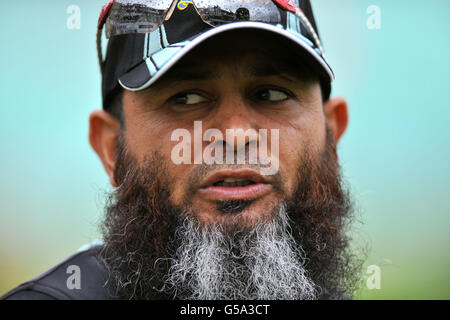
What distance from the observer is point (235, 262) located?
5.54 feet

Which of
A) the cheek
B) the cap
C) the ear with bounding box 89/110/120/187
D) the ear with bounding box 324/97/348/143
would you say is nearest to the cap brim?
the cap

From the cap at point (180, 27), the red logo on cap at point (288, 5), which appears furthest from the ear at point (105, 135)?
the red logo on cap at point (288, 5)

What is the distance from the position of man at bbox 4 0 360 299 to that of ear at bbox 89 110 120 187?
16cm

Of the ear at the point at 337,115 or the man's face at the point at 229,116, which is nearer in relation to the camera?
the man's face at the point at 229,116

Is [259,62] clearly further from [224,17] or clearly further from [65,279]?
[65,279]

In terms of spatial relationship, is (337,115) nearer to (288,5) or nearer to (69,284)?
(288,5)

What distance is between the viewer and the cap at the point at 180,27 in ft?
5.42

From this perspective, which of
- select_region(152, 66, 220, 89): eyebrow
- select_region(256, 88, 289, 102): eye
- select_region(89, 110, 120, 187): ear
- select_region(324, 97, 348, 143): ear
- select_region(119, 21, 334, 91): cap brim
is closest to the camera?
select_region(119, 21, 334, 91): cap brim

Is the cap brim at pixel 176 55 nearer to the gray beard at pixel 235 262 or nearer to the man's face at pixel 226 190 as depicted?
the man's face at pixel 226 190

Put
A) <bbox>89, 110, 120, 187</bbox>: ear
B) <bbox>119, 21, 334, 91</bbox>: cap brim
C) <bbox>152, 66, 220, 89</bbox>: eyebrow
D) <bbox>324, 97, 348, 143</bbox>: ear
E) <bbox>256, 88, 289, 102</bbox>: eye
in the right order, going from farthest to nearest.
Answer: <bbox>324, 97, 348, 143</bbox>: ear
<bbox>89, 110, 120, 187</bbox>: ear
<bbox>256, 88, 289, 102</bbox>: eye
<bbox>152, 66, 220, 89</bbox>: eyebrow
<bbox>119, 21, 334, 91</bbox>: cap brim

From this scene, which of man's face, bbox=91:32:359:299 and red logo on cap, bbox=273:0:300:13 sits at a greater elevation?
red logo on cap, bbox=273:0:300:13

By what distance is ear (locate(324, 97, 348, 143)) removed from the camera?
7.75 ft

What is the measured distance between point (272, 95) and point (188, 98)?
37 cm

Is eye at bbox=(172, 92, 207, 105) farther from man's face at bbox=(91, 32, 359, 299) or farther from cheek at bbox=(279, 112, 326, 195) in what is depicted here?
cheek at bbox=(279, 112, 326, 195)
